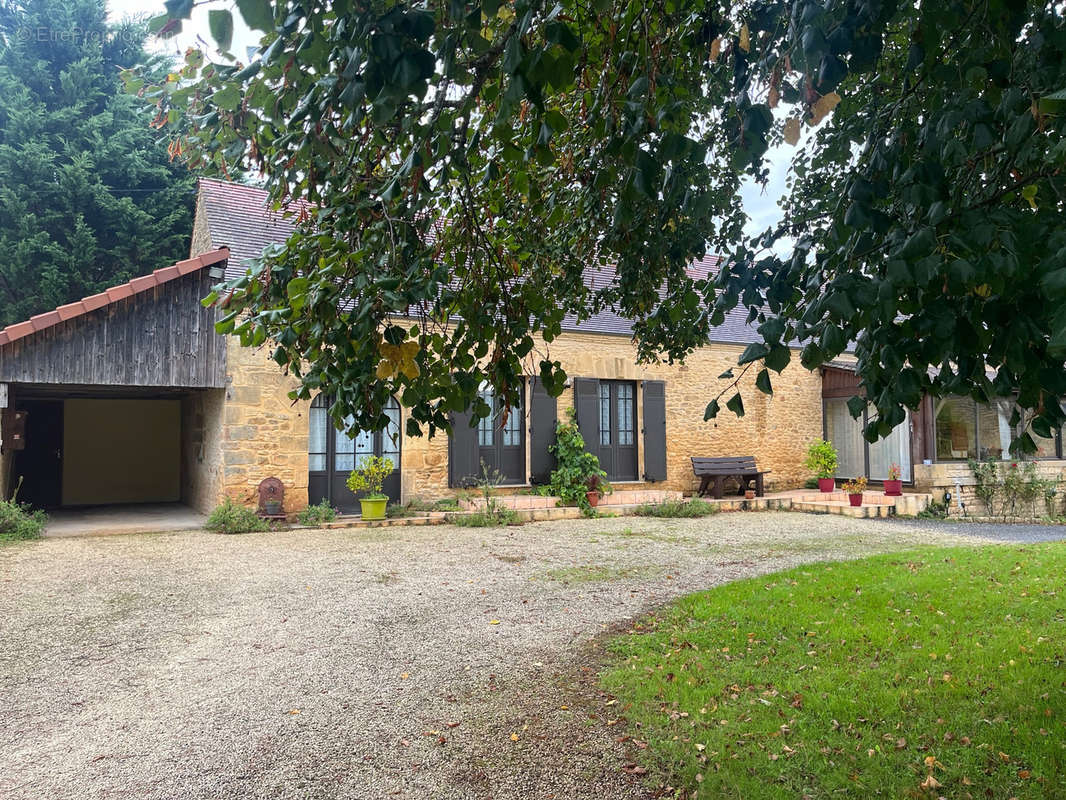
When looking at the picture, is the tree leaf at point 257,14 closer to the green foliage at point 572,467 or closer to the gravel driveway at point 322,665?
the gravel driveway at point 322,665

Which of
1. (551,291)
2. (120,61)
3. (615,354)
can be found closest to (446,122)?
(551,291)

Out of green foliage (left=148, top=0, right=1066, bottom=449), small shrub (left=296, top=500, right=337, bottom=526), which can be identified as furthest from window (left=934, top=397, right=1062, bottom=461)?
green foliage (left=148, top=0, right=1066, bottom=449)

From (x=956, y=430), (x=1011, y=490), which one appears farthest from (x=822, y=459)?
(x=956, y=430)

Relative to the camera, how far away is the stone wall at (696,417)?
1022 centimetres

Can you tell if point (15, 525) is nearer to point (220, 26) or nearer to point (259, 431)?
point (259, 431)

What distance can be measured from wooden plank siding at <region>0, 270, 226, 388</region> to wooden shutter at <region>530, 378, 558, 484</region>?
183 inches

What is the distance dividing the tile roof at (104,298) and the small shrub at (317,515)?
3460 millimetres

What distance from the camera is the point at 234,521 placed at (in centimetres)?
852

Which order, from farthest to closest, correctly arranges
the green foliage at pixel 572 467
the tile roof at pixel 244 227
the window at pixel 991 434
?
the window at pixel 991 434
the green foliage at pixel 572 467
the tile roof at pixel 244 227

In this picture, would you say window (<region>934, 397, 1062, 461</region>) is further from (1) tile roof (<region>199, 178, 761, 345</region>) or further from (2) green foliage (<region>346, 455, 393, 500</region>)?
(2) green foliage (<region>346, 455, 393, 500</region>)

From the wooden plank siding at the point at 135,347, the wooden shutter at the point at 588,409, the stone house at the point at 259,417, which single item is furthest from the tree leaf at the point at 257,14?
the wooden shutter at the point at 588,409

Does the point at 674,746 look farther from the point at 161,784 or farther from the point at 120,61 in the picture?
the point at 120,61

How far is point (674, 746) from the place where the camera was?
109 inches

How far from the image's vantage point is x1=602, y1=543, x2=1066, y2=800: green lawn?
252 centimetres
